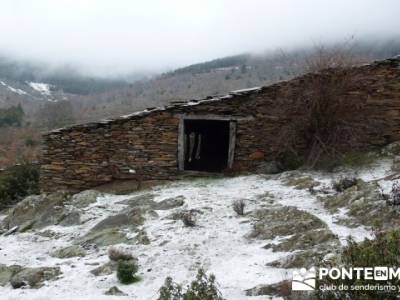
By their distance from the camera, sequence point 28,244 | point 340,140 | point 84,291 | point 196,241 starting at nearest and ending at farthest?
1. point 84,291
2. point 196,241
3. point 28,244
4. point 340,140

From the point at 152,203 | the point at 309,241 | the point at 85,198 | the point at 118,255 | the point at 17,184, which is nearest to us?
the point at 309,241

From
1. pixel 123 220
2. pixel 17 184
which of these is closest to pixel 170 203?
pixel 123 220

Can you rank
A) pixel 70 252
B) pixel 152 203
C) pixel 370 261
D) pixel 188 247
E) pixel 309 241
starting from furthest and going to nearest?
pixel 152 203
pixel 70 252
pixel 188 247
pixel 309 241
pixel 370 261

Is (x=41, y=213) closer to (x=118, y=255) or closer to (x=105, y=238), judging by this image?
(x=105, y=238)

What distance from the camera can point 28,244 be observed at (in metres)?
8.36

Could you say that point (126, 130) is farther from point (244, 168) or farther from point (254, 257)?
point (254, 257)

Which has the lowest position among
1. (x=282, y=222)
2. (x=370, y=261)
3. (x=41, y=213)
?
(x=41, y=213)

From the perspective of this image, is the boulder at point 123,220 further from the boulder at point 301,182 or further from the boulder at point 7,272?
the boulder at point 301,182

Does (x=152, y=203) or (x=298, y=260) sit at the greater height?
(x=298, y=260)

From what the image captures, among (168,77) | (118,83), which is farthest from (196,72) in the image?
(118,83)

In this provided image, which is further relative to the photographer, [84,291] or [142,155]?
[142,155]

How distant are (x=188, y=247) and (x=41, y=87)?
159 metres

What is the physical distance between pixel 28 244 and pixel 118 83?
147 metres

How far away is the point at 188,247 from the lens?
22.5 ft
